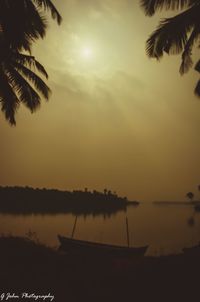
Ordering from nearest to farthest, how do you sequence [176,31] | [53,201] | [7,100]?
[176,31]
[7,100]
[53,201]

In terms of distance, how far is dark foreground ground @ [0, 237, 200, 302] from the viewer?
607cm

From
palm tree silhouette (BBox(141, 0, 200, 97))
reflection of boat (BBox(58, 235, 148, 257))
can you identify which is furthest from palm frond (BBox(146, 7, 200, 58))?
reflection of boat (BBox(58, 235, 148, 257))

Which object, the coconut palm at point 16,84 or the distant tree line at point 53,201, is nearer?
the coconut palm at point 16,84

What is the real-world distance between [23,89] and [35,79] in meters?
0.91

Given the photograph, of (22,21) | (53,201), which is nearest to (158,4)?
(22,21)

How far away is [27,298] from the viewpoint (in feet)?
18.6

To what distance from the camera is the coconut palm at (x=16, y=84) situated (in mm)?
12133

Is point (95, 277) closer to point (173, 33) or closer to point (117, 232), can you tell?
point (173, 33)

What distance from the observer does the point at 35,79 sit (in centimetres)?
1322

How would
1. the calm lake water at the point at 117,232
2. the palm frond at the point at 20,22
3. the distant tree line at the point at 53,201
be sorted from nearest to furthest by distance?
the palm frond at the point at 20,22, the calm lake water at the point at 117,232, the distant tree line at the point at 53,201

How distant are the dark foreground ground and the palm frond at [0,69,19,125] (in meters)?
6.21

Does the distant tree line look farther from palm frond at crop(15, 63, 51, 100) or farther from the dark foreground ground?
the dark foreground ground

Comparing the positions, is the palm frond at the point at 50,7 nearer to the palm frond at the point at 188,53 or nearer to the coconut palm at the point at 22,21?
the coconut palm at the point at 22,21

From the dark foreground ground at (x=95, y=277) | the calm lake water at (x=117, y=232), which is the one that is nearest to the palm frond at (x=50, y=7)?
the dark foreground ground at (x=95, y=277)
